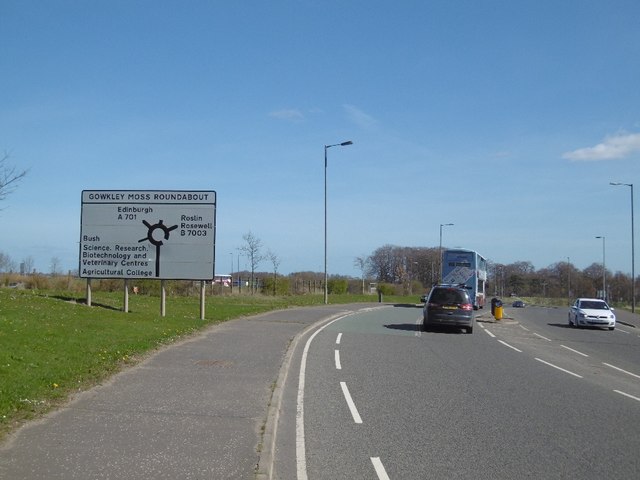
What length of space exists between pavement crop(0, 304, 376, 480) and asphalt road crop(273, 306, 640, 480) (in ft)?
1.57

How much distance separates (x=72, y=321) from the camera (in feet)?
58.2

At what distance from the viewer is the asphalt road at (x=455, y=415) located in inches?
268

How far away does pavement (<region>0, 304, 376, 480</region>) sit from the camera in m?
6.15

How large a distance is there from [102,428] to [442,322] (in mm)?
18739

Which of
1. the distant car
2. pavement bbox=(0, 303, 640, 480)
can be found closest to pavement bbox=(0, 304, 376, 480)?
pavement bbox=(0, 303, 640, 480)

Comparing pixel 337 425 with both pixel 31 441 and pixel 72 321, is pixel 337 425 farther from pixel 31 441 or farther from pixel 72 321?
pixel 72 321

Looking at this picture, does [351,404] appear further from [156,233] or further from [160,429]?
[156,233]

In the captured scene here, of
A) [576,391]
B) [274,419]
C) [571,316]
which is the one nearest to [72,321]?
[274,419]

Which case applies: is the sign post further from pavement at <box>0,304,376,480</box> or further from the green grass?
pavement at <box>0,304,376,480</box>

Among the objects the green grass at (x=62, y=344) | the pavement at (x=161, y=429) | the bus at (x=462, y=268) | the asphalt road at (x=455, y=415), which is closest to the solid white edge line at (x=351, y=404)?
the asphalt road at (x=455, y=415)

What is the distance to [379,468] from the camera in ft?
21.8

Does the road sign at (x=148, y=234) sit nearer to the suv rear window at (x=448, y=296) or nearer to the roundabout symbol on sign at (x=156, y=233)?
the roundabout symbol on sign at (x=156, y=233)

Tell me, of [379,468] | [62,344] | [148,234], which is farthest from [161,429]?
[148,234]

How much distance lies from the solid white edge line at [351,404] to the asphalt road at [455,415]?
0.02m
